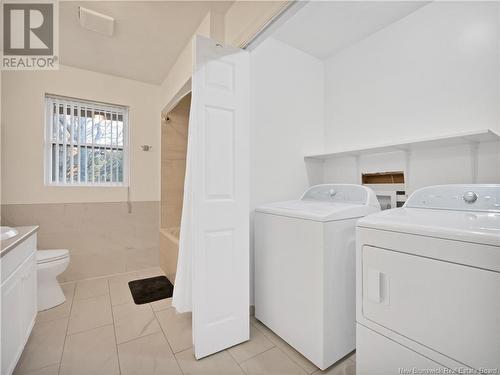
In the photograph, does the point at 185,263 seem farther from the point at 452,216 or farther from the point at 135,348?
the point at 452,216

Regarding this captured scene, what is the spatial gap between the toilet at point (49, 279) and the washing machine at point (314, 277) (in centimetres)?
195

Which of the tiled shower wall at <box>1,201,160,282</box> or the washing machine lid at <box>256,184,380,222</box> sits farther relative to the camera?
the tiled shower wall at <box>1,201,160,282</box>

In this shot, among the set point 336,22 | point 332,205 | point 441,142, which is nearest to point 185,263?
point 332,205

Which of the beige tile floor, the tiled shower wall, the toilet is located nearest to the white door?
the beige tile floor

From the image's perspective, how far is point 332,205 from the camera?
5.56ft

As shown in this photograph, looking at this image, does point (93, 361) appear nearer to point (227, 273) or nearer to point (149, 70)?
point (227, 273)

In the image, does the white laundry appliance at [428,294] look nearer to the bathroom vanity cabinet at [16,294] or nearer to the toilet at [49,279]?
the bathroom vanity cabinet at [16,294]

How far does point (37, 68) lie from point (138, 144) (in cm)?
119

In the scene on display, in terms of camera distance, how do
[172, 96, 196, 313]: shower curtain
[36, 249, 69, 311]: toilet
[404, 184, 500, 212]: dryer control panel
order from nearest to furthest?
1. [404, 184, 500, 212]: dryer control panel
2. [172, 96, 196, 313]: shower curtain
3. [36, 249, 69, 311]: toilet

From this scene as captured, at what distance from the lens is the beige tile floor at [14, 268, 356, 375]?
1.40 meters

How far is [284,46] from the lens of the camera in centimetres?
220

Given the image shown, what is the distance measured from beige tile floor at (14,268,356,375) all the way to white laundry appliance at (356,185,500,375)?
0.51m

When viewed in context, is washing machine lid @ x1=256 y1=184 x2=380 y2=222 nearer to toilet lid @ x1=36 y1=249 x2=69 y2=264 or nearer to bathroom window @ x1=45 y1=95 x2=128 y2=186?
toilet lid @ x1=36 y1=249 x2=69 y2=264

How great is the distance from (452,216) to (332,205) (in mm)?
667
